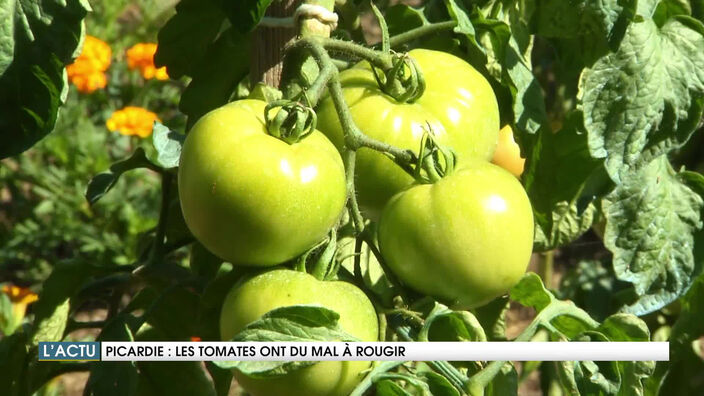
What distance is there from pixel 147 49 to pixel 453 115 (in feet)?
7.32

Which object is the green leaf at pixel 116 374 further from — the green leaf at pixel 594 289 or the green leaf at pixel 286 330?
the green leaf at pixel 594 289

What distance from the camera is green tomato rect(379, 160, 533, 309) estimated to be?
89 centimetres

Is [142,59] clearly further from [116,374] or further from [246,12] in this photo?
[246,12]

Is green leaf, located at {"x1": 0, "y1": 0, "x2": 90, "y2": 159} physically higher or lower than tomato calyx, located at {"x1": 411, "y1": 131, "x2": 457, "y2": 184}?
higher

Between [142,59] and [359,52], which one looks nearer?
[359,52]

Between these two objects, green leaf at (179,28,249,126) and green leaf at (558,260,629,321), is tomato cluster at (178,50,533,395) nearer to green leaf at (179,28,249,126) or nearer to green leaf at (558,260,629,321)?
green leaf at (179,28,249,126)

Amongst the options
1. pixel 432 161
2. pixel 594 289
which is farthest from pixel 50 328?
pixel 594 289

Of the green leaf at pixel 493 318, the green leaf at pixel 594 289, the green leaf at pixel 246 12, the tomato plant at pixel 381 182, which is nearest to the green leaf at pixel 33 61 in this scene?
the tomato plant at pixel 381 182

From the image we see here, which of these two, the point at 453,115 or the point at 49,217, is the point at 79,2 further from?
the point at 49,217

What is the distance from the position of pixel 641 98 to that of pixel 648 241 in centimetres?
20

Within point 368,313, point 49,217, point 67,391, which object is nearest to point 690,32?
point 368,313

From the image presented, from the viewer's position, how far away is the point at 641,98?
102 cm

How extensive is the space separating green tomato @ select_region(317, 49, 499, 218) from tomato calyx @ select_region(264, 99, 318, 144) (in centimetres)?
9

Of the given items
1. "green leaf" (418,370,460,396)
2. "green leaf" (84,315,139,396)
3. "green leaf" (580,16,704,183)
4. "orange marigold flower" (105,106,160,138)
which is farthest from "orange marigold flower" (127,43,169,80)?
"green leaf" (418,370,460,396)
